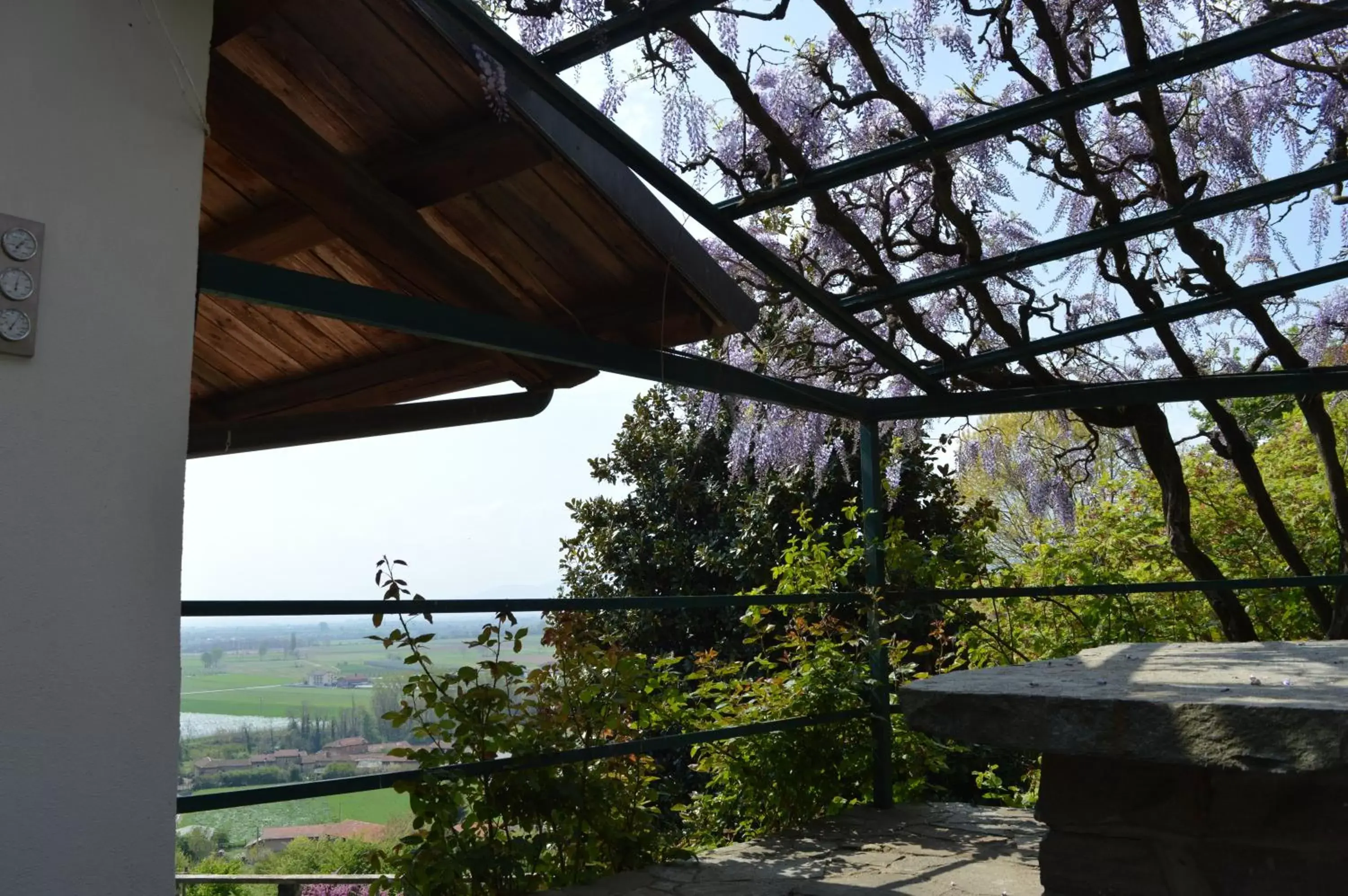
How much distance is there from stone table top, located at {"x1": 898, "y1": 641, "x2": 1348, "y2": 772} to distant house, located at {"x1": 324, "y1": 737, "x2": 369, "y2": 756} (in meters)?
1.66

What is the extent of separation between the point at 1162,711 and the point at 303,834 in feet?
18.6

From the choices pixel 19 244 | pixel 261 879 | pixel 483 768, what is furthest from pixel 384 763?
pixel 261 879

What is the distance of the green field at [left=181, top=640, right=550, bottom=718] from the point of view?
2742 mm

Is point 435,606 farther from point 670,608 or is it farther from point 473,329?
point 670,608

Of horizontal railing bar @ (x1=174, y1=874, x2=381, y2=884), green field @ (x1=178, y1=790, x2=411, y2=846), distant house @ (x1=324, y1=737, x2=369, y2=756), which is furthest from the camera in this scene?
horizontal railing bar @ (x1=174, y1=874, x2=381, y2=884)

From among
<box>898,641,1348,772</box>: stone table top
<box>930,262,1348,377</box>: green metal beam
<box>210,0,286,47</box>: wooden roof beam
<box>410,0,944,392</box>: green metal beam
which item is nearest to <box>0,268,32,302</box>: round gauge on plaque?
<box>210,0,286,47</box>: wooden roof beam

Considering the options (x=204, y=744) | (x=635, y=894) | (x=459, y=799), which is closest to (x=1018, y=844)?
(x=635, y=894)

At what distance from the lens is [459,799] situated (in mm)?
2650

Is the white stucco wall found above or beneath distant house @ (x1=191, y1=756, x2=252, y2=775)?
above

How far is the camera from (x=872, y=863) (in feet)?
10.7

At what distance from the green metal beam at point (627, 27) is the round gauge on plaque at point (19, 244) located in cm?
107

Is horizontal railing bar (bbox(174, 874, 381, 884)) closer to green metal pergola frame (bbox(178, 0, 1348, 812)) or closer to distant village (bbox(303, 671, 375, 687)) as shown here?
distant village (bbox(303, 671, 375, 687))

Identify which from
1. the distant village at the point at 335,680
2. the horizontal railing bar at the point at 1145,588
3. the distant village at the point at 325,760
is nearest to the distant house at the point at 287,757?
the distant village at the point at 325,760

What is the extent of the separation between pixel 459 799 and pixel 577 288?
1.60 meters
